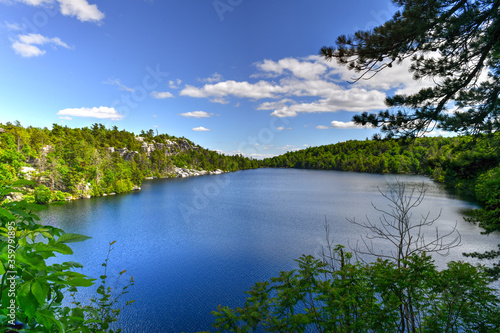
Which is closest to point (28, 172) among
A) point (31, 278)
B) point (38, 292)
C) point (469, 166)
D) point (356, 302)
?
point (356, 302)

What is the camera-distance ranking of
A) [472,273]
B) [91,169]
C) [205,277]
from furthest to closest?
[91,169] → [205,277] → [472,273]

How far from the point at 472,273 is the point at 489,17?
4235 millimetres

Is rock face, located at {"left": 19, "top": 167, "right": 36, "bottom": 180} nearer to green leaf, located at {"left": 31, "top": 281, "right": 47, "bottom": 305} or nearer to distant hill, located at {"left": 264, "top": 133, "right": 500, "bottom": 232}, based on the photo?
green leaf, located at {"left": 31, "top": 281, "right": 47, "bottom": 305}

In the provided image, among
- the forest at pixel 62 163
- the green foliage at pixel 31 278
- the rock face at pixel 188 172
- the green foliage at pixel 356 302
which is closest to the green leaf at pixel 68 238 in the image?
the green foliage at pixel 31 278

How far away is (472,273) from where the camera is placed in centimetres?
401

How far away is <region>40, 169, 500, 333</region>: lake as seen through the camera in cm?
1070

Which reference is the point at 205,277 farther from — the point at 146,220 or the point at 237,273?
the point at 146,220

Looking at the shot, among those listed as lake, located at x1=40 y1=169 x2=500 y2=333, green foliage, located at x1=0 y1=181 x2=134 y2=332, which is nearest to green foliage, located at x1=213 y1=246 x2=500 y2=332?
green foliage, located at x1=0 y1=181 x2=134 y2=332

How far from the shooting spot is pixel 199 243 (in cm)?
1772

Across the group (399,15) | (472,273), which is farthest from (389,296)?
(399,15)

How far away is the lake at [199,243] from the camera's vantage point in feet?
35.1

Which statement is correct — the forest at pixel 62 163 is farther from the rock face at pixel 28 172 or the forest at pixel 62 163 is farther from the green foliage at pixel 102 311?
the green foliage at pixel 102 311

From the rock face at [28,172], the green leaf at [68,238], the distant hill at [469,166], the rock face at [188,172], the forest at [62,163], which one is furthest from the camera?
the rock face at [188,172]

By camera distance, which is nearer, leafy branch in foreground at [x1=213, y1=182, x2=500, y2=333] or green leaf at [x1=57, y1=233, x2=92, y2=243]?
green leaf at [x1=57, y1=233, x2=92, y2=243]
